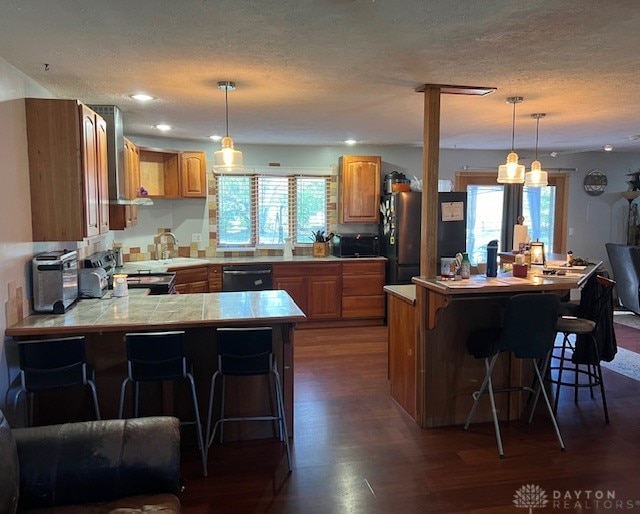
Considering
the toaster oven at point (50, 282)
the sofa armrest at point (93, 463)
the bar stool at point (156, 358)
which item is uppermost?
the toaster oven at point (50, 282)

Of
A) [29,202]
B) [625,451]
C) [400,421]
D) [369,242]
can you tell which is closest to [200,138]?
[369,242]

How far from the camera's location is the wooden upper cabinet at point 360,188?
6.29m

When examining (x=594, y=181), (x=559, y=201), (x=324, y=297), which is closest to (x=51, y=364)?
(x=324, y=297)

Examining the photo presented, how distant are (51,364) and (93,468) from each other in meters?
0.87

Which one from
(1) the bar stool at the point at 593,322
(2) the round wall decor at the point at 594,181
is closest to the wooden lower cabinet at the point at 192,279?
(1) the bar stool at the point at 593,322

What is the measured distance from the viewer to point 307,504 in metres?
2.48

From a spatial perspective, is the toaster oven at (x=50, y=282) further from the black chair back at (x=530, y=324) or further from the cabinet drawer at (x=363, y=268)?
the cabinet drawer at (x=363, y=268)

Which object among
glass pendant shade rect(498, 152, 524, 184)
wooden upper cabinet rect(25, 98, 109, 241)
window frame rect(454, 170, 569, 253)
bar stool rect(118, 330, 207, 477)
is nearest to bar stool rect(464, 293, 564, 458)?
glass pendant shade rect(498, 152, 524, 184)

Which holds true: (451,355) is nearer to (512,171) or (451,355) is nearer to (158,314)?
(512,171)

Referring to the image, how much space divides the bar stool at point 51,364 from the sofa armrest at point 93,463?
2.06 feet

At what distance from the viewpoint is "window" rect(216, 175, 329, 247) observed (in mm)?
6312

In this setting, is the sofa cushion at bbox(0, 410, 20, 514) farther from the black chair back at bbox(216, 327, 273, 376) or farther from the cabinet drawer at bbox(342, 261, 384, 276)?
the cabinet drawer at bbox(342, 261, 384, 276)

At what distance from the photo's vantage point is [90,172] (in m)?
3.15

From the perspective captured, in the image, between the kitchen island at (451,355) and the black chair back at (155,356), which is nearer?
the black chair back at (155,356)
